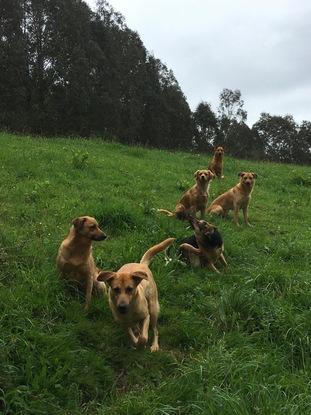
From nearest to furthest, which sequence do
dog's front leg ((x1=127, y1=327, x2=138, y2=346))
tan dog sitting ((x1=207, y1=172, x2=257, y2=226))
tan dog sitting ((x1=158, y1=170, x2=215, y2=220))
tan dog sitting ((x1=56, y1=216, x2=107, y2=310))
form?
dog's front leg ((x1=127, y1=327, x2=138, y2=346)) → tan dog sitting ((x1=56, y1=216, x2=107, y2=310)) → tan dog sitting ((x1=158, y1=170, x2=215, y2=220)) → tan dog sitting ((x1=207, y1=172, x2=257, y2=226))

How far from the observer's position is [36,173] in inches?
485

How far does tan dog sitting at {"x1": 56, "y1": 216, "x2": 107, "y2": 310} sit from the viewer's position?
6480 millimetres

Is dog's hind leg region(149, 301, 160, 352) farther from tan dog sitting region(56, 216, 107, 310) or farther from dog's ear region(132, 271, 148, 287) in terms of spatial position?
tan dog sitting region(56, 216, 107, 310)

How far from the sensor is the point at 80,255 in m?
6.59

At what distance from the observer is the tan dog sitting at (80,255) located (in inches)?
255

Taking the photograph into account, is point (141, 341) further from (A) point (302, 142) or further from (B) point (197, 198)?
(A) point (302, 142)

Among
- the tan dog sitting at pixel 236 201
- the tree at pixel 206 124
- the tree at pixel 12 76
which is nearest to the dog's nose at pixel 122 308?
the tan dog sitting at pixel 236 201

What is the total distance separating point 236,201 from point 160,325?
6.28m

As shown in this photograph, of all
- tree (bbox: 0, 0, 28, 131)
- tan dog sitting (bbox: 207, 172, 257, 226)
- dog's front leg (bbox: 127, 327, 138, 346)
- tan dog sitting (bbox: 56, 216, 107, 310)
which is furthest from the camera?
tree (bbox: 0, 0, 28, 131)

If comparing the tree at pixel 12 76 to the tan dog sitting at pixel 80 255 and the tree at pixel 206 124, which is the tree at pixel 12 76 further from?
the tan dog sitting at pixel 80 255

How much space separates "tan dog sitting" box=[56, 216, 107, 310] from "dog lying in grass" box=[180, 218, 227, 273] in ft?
6.54

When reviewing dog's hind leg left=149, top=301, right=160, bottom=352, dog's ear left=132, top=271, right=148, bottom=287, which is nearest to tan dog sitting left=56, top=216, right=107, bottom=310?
dog's hind leg left=149, top=301, right=160, bottom=352

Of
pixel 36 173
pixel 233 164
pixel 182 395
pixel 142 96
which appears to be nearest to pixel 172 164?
pixel 233 164

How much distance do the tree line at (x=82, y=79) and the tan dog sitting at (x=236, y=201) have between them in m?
19.3
